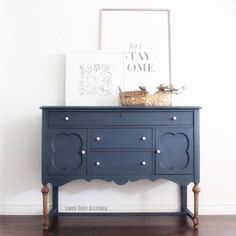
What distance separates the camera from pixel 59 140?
6.82 feet

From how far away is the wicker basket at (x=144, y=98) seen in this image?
2150 mm

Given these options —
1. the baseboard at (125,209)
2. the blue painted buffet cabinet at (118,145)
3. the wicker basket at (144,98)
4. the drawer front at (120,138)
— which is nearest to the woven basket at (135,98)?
the wicker basket at (144,98)

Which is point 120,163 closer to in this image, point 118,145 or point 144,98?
point 118,145

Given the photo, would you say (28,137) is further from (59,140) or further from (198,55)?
(198,55)

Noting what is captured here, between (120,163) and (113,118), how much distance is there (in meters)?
0.34

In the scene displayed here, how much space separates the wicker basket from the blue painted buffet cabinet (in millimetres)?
103

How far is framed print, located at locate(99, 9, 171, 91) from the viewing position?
2459 millimetres

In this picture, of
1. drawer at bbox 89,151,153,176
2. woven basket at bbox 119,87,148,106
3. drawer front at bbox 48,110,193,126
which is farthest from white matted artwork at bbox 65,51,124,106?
drawer at bbox 89,151,153,176

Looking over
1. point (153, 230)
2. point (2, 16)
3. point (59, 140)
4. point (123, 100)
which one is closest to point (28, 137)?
point (59, 140)

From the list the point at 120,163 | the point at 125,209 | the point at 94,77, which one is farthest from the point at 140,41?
the point at 125,209

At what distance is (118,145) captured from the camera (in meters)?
2.07

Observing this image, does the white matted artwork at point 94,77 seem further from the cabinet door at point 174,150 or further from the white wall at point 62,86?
the cabinet door at point 174,150

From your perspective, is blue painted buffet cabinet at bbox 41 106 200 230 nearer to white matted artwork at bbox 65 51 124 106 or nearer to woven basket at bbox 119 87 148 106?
woven basket at bbox 119 87 148 106

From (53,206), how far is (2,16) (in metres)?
1.75
